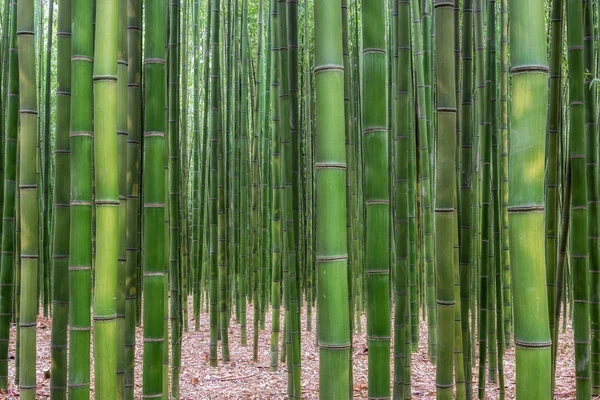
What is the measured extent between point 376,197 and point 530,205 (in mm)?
452

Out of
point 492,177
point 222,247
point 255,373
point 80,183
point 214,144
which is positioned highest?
point 214,144

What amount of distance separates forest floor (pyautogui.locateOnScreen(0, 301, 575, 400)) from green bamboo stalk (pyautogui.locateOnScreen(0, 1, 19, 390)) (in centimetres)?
33

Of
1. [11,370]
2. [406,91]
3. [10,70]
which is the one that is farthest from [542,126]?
[11,370]

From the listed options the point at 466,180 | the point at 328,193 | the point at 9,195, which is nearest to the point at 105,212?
the point at 328,193

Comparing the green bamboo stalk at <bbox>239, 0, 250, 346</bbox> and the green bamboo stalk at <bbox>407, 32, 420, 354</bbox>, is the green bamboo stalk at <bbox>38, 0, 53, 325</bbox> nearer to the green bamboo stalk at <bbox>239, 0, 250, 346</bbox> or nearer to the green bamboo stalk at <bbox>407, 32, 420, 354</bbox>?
the green bamboo stalk at <bbox>239, 0, 250, 346</bbox>

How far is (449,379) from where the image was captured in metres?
1.63

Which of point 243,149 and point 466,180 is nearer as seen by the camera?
point 466,180

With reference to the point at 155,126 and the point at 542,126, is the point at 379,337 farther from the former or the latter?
the point at 155,126

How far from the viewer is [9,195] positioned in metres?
2.55

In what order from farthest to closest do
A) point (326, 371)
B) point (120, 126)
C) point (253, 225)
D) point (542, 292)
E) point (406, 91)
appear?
point (253, 225), point (406, 91), point (120, 126), point (326, 371), point (542, 292)

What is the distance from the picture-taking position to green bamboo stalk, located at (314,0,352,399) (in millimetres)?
1171

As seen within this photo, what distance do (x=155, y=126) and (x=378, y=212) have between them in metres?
0.61

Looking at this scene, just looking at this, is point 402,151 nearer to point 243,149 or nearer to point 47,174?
point 243,149

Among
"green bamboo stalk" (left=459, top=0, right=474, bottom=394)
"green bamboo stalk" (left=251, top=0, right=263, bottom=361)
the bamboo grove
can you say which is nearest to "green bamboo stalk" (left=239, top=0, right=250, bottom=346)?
"green bamboo stalk" (left=251, top=0, right=263, bottom=361)
